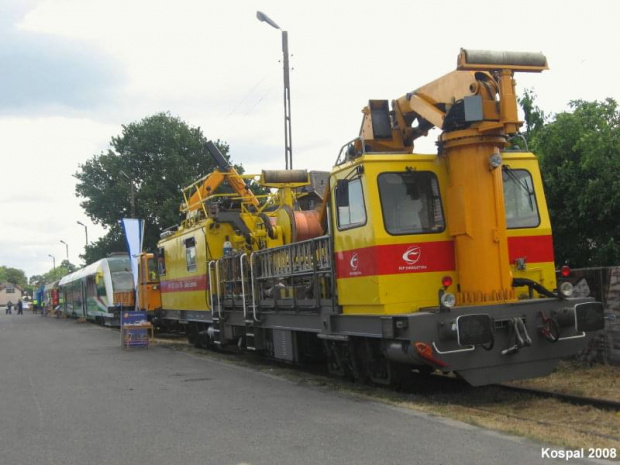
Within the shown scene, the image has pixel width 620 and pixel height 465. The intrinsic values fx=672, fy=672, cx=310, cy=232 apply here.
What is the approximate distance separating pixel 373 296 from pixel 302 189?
18.9 ft

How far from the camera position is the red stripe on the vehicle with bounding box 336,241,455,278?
820 cm

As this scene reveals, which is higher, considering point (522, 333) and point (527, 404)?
point (522, 333)

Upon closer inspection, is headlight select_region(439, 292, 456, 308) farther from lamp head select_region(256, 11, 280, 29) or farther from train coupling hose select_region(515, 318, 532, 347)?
lamp head select_region(256, 11, 280, 29)

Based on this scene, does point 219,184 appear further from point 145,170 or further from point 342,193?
point 145,170

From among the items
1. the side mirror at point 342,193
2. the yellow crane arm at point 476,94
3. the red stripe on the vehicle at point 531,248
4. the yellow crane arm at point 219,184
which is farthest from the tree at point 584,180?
the yellow crane arm at point 219,184

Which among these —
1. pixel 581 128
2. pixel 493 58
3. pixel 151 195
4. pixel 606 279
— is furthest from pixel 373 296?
pixel 151 195

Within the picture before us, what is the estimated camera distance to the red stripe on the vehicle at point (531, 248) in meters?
8.77

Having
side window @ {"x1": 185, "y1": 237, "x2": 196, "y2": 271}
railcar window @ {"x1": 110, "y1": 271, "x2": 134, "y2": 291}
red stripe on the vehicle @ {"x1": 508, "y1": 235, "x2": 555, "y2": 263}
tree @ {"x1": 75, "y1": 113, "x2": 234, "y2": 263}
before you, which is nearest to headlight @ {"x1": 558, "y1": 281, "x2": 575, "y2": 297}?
red stripe on the vehicle @ {"x1": 508, "y1": 235, "x2": 555, "y2": 263}

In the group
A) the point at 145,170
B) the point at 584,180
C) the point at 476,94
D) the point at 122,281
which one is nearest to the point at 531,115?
the point at 584,180

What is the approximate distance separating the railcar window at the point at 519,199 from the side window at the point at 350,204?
197 centimetres

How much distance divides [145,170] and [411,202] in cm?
3975

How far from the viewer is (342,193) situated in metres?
9.06

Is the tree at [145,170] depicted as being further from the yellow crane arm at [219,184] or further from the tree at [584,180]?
the tree at [584,180]

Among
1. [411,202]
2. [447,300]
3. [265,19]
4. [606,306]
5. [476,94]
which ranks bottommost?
[606,306]
